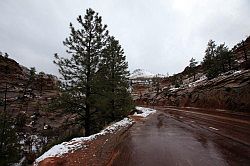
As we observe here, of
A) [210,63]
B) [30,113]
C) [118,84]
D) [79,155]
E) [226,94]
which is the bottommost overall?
[79,155]

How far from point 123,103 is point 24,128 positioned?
2608cm

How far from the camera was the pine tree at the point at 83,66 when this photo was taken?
16750 mm

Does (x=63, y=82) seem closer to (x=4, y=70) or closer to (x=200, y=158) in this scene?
(x=200, y=158)

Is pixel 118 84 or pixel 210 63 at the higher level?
pixel 210 63

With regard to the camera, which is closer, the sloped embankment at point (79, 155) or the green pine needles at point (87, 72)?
the sloped embankment at point (79, 155)

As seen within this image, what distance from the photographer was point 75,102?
56.0 ft

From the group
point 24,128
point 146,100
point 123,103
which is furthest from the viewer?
point 146,100

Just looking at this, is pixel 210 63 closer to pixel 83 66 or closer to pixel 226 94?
pixel 226 94

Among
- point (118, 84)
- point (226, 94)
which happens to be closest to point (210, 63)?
point (226, 94)

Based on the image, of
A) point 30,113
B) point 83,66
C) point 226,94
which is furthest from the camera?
point 30,113

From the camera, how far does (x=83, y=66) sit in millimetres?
17266

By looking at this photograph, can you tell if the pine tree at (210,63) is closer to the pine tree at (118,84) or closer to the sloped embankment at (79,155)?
the pine tree at (118,84)

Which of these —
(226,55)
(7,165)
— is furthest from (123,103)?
(226,55)

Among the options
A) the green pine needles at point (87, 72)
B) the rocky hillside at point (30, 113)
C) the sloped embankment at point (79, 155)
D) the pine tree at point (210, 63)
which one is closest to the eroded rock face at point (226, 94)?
the pine tree at point (210, 63)
